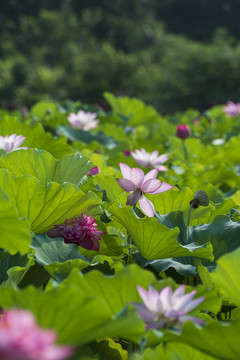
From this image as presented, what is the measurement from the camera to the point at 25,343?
435 mm

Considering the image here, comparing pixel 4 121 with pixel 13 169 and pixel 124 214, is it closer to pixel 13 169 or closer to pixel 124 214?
pixel 13 169

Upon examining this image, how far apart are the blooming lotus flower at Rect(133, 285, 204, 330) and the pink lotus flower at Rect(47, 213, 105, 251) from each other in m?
0.36

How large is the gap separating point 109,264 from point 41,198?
0.21m

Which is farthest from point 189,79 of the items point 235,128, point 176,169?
point 176,169

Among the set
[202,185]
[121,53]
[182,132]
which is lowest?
[121,53]

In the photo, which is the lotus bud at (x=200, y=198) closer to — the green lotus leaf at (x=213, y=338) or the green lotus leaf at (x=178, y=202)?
the green lotus leaf at (x=178, y=202)

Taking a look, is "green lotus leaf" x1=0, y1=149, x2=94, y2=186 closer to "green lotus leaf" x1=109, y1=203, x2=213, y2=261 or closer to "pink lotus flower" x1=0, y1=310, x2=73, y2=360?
"green lotus leaf" x1=109, y1=203, x2=213, y2=261

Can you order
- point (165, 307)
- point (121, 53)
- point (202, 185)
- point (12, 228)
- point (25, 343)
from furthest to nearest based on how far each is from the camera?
point (121, 53) → point (202, 185) → point (12, 228) → point (165, 307) → point (25, 343)

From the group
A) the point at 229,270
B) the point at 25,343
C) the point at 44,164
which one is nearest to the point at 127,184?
the point at 44,164

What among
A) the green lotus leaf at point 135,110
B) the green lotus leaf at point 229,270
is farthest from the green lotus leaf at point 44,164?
the green lotus leaf at point 135,110

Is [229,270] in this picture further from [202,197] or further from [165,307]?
[202,197]

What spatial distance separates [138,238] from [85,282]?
31 cm

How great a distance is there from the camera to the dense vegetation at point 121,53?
1403 centimetres

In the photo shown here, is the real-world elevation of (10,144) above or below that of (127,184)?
below
